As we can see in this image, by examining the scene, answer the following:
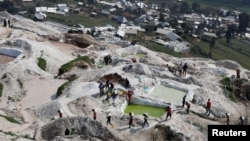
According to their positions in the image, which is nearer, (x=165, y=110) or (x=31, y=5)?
(x=165, y=110)

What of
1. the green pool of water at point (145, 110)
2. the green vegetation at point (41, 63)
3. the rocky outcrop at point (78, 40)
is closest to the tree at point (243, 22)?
the rocky outcrop at point (78, 40)

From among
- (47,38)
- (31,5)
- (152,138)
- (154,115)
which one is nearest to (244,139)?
(152,138)

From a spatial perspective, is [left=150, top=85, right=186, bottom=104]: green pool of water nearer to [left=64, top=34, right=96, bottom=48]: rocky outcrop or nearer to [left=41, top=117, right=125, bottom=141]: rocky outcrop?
[left=41, top=117, right=125, bottom=141]: rocky outcrop

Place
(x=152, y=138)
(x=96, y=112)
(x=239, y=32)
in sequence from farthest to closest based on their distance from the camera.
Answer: (x=239, y=32) < (x=96, y=112) < (x=152, y=138)

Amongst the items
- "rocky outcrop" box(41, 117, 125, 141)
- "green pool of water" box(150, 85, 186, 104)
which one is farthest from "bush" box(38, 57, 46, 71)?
"rocky outcrop" box(41, 117, 125, 141)

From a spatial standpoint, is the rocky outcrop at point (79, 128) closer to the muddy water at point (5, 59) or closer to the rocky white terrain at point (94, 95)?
the rocky white terrain at point (94, 95)

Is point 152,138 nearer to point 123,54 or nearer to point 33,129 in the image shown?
point 33,129
